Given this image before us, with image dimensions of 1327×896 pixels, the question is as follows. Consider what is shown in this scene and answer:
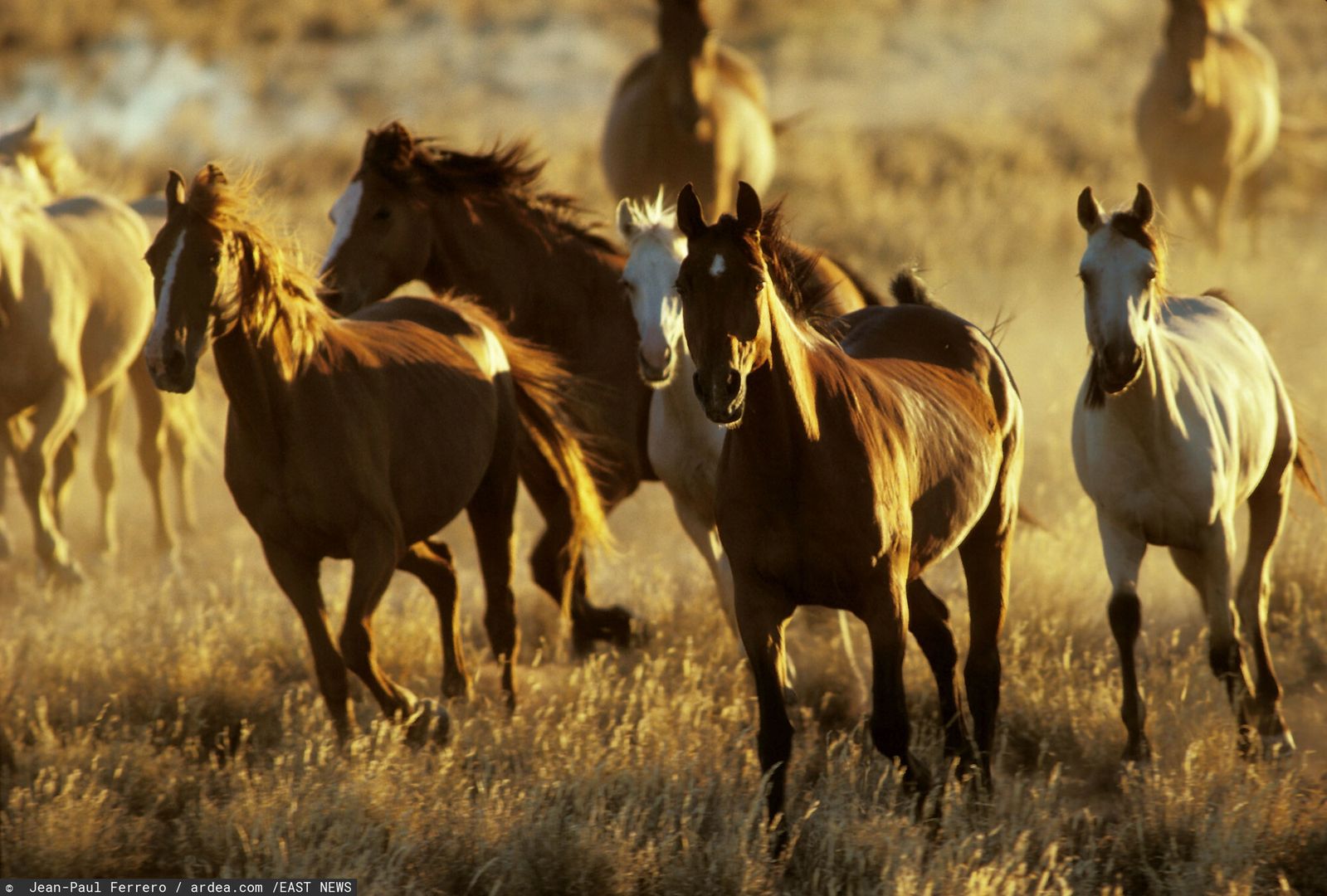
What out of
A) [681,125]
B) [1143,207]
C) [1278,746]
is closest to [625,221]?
[1143,207]

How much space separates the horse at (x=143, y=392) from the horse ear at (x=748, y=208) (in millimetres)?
6757

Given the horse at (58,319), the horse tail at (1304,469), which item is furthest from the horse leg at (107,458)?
the horse tail at (1304,469)

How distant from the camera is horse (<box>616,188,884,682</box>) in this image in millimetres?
5309

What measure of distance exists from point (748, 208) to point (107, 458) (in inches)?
285

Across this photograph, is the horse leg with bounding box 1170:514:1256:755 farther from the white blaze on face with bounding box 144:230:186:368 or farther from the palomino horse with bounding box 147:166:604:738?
the white blaze on face with bounding box 144:230:186:368

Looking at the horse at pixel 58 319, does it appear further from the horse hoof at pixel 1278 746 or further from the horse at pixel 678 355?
the horse hoof at pixel 1278 746

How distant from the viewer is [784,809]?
4.60 meters

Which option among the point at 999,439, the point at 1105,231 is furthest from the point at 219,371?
the point at 1105,231

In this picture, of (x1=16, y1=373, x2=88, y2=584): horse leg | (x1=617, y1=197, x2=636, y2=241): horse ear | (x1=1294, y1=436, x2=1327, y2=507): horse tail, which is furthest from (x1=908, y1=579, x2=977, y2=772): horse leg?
(x1=16, y1=373, x2=88, y2=584): horse leg

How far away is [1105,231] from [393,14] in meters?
34.6

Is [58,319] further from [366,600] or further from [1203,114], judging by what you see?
[1203,114]

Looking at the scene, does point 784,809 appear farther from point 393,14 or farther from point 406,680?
point 393,14

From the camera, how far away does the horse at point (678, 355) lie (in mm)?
5309

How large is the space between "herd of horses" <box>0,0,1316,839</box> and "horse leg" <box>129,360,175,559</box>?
1.92m
